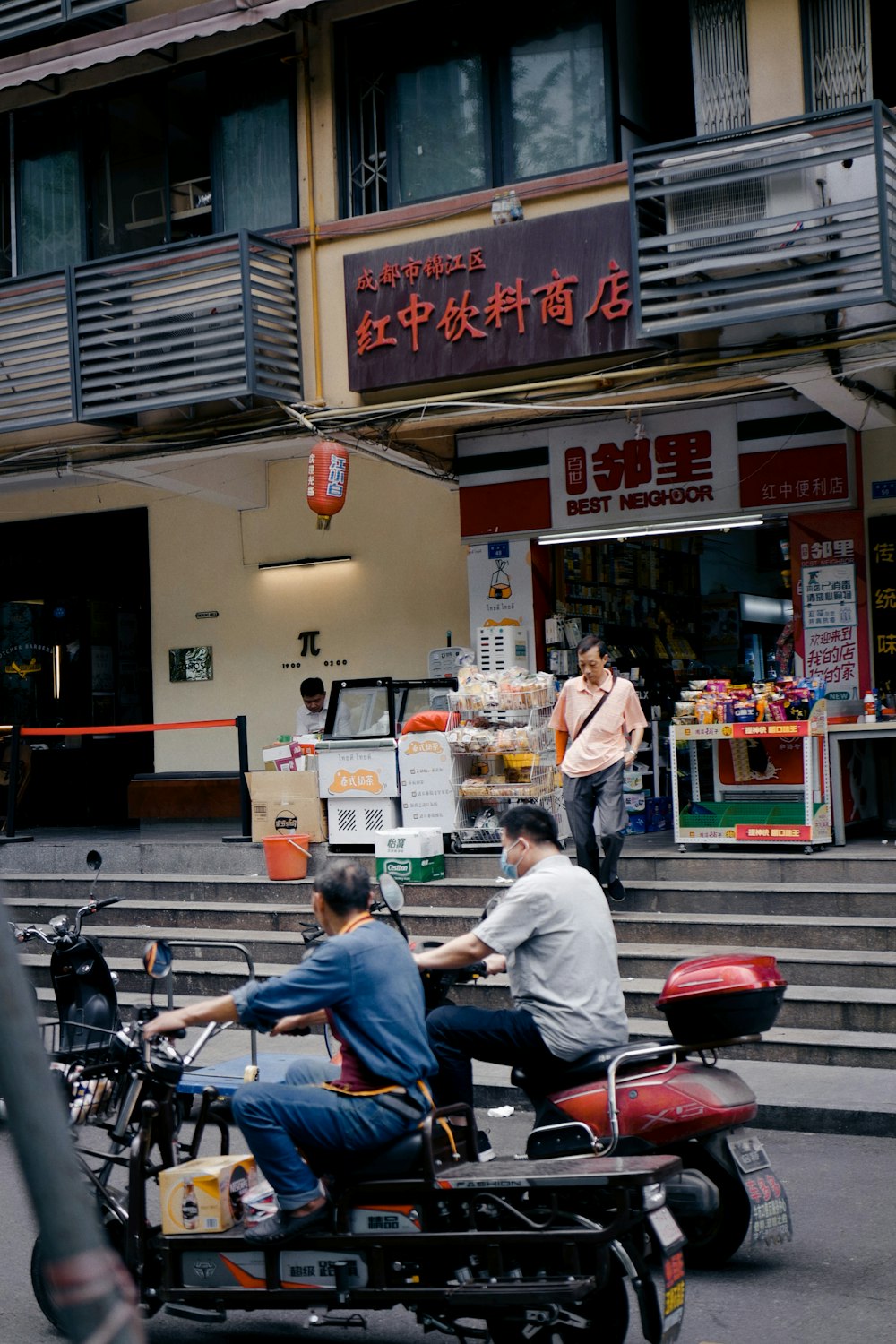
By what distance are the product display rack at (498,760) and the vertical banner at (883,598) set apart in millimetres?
2850

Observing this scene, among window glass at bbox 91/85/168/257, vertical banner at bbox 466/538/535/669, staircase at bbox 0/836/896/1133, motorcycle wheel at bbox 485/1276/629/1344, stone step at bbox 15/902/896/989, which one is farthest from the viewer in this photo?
window glass at bbox 91/85/168/257

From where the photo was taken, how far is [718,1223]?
201 inches

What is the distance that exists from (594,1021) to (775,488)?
760 cm

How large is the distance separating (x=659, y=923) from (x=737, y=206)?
16.8ft

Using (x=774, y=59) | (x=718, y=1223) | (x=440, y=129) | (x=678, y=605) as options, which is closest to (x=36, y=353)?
(x=440, y=129)

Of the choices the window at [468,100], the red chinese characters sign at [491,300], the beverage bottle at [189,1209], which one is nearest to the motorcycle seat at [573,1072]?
the beverage bottle at [189,1209]

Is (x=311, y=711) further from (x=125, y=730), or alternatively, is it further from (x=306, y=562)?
(x=306, y=562)

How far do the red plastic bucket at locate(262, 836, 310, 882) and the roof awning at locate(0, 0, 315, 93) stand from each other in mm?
6682

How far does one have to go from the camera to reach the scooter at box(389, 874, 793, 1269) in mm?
4879

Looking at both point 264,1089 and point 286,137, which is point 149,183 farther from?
point 264,1089

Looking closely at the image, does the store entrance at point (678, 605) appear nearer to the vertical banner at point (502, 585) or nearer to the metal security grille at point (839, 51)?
the vertical banner at point (502, 585)

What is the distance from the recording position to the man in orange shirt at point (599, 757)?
9742 millimetres

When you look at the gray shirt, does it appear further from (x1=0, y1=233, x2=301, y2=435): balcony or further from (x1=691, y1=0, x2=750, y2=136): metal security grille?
(x1=0, y1=233, x2=301, y2=435): balcony

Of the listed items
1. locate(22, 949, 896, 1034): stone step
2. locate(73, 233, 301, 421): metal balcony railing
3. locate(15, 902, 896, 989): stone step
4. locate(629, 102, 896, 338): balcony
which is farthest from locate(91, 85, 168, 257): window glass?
locate(22, 949, 896, 1034): stone step
